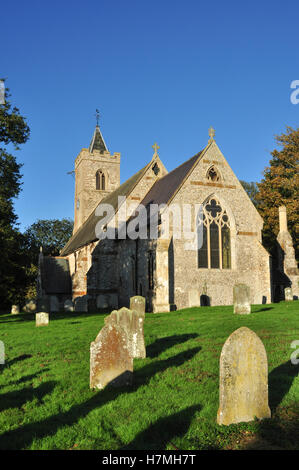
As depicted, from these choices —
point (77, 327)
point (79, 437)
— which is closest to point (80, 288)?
point (77, 327)

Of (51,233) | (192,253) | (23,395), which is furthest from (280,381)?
(51,233)

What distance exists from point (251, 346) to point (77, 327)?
31.5ft

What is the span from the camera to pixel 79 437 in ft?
14.2

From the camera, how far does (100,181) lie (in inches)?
1539

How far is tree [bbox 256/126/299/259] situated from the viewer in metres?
30.7

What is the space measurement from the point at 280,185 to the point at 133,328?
26.4 meters

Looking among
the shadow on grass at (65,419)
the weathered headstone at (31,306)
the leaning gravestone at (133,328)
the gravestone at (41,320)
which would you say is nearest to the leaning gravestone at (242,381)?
the shadow on grass at (65,419)

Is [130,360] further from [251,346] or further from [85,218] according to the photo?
[85,218]

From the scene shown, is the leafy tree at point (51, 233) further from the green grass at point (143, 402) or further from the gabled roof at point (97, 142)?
the green grass at point (143, 402)

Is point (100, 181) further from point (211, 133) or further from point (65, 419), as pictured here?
point (65, 419)

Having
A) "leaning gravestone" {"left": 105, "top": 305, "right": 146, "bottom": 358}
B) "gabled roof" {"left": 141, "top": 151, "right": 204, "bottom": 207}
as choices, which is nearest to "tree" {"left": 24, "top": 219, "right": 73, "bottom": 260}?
"gabled roof" {"left": 141, "top": 151, "right": 204, "bottom": 207}

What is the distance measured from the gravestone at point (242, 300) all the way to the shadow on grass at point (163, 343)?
15.2 feet

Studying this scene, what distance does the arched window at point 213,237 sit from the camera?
66.9 ft

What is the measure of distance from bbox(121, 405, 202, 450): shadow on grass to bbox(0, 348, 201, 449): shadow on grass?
0.19ft
